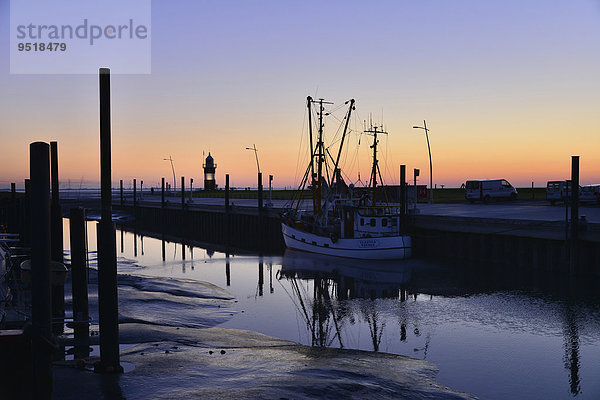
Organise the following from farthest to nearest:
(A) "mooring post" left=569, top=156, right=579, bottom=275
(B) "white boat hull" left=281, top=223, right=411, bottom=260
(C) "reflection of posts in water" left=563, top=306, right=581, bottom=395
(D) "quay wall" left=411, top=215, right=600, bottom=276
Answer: (B) "white boat hull" left=281, top=223, right=411, bottom=260 → (D) "quay wall" left=411, top=215, right=600, bottom=276 → (A) "mooring post" left=569, top=156, right=579, bottom=275 → (C) "reflection of posts in water" left=563, top=306, right=581, bottom=395

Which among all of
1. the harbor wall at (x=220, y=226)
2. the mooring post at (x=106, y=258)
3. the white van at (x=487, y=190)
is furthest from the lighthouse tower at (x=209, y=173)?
the mooring post at (x=106, y=258)

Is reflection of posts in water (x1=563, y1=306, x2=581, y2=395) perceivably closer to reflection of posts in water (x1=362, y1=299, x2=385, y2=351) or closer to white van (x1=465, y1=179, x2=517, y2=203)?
reflection of posts in water (x1=362, y1=299, x2=385, y2=351)

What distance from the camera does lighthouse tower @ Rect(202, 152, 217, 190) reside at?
135875 millimetres

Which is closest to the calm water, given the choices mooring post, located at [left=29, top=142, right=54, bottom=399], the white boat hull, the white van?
the white boat hull

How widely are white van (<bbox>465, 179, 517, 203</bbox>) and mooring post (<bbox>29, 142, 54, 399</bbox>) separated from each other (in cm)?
5414

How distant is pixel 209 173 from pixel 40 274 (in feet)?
435

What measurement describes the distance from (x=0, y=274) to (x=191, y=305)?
359 inches

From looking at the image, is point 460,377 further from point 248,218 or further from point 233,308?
point 248,218

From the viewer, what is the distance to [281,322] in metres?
19.6

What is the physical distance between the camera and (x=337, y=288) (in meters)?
26.9

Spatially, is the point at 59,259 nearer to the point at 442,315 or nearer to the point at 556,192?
the point at 442,315

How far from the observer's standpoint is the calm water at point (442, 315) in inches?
550

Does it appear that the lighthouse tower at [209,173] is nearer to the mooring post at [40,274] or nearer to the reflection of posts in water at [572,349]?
the reflection of posts in water at [572,349]

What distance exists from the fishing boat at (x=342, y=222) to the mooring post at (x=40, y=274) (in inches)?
1151
